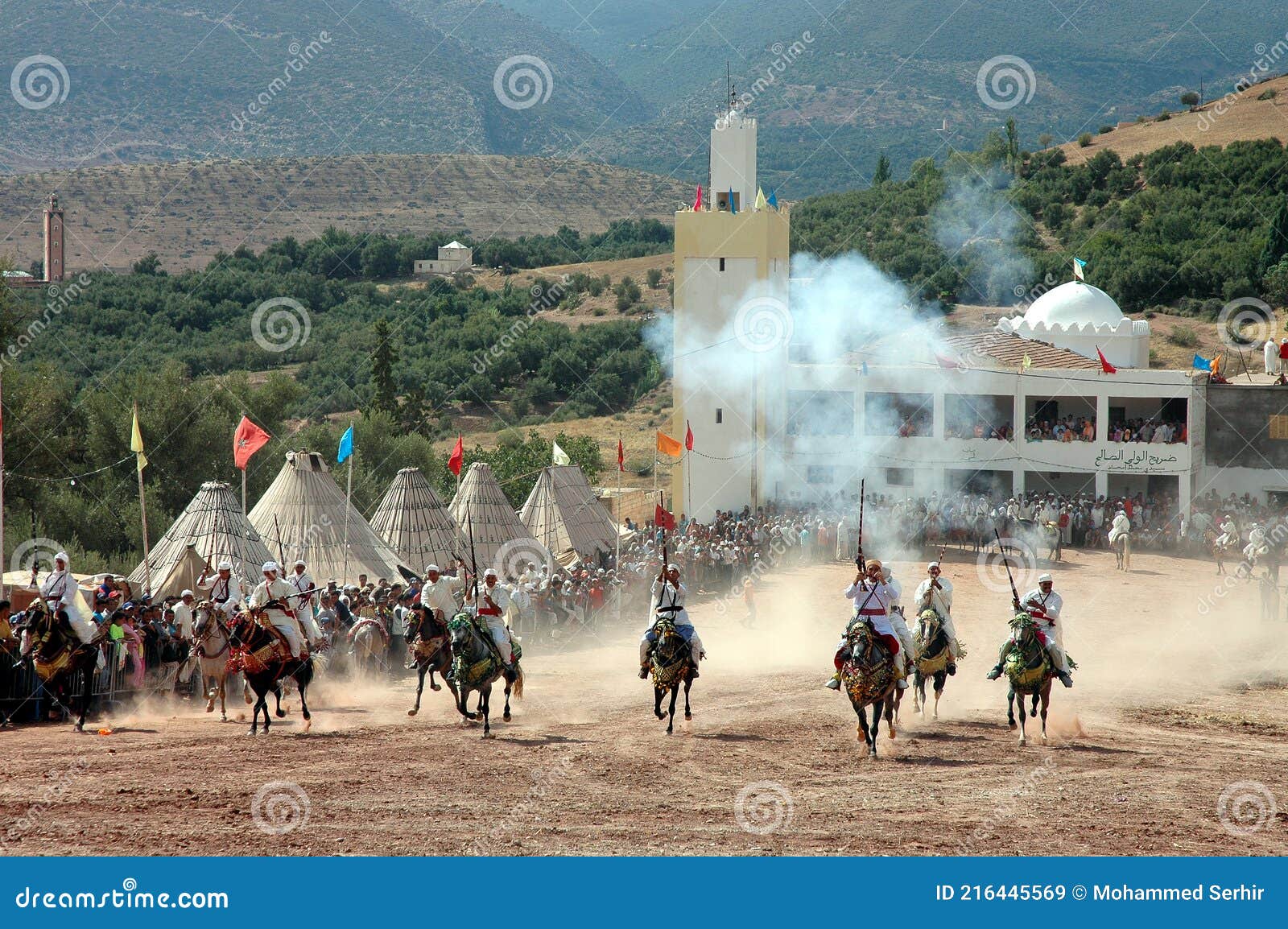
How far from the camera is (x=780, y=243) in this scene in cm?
4722

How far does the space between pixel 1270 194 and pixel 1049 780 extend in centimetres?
8378

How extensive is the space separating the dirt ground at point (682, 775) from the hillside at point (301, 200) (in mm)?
104252

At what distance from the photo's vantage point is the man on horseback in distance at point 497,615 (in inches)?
753

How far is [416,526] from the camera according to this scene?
3141 cm

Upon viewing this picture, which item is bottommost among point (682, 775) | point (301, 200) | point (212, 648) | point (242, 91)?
point (682, 775)

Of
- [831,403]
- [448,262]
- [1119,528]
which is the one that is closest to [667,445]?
[831,403]

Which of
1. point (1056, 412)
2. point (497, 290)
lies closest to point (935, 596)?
point (1056, 412)

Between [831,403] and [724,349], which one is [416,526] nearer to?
[724,349]

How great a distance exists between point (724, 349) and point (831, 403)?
4.07 meters

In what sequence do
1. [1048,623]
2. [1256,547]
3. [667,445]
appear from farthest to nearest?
[667,445] → [1256,547] → [1048,623]

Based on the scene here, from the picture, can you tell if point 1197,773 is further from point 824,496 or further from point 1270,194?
point 1270,194

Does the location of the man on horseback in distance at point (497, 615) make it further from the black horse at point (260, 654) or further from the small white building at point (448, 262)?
the small white building at point (448, 262)

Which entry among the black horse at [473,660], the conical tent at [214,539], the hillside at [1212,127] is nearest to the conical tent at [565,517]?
the conical tent at [214,539]

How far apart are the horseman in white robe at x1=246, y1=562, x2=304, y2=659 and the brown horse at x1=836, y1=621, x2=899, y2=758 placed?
7.10 meters
